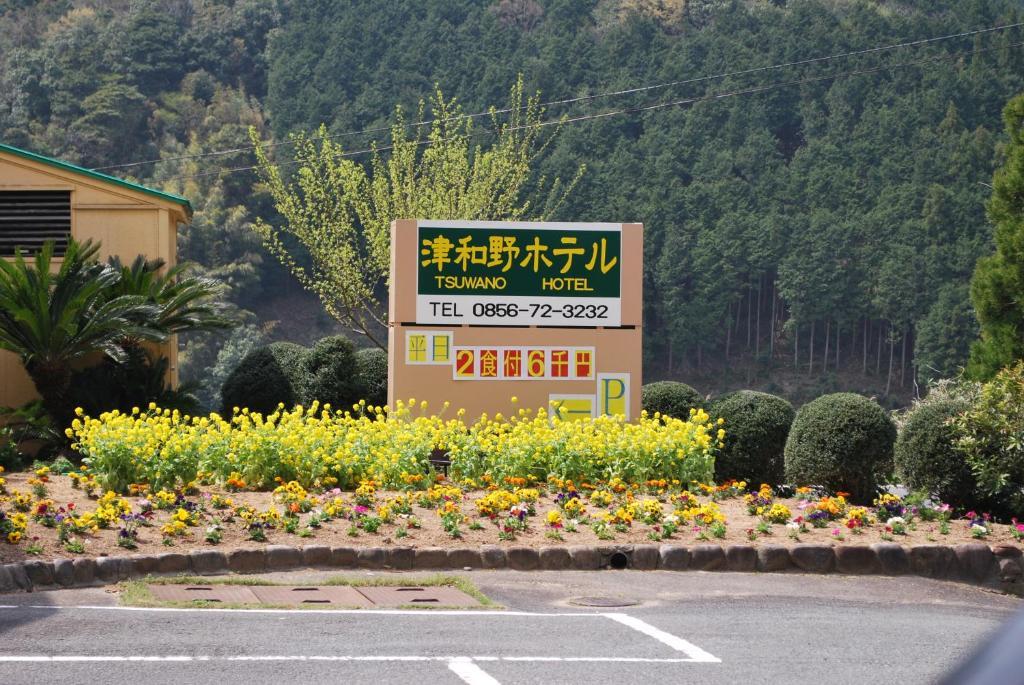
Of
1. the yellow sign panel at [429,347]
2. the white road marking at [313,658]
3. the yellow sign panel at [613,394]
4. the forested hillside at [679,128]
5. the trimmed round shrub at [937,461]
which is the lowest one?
the white road marking at [313,658]

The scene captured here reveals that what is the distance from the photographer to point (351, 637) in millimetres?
6941

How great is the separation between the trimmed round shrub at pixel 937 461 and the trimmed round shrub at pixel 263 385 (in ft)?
32.0

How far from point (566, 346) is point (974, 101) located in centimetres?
7604

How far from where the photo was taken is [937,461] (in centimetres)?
1266

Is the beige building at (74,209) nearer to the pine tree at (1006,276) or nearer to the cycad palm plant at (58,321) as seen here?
the cycad palm plant at (58,321)

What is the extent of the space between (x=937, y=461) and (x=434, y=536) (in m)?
5.38

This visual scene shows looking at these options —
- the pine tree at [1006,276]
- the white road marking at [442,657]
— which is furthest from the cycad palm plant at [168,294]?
the pine tree at [1006,276]

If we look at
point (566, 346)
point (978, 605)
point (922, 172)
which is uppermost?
point (922, 172)

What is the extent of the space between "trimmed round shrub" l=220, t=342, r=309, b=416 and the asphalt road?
11.0 metres

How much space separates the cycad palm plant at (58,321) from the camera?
1662cm

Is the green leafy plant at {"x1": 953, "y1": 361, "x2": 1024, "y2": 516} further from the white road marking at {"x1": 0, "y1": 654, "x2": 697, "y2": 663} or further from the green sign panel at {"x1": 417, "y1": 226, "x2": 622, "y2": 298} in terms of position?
the white road marking at {"x1": 0, "y1": 654, "x2": 697, "y2": 663}

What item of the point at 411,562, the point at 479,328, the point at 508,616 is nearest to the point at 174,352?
the point at 479,328

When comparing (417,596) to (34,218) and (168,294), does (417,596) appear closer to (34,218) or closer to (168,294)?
(168,294)

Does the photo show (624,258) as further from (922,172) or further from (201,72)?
(201,72)
